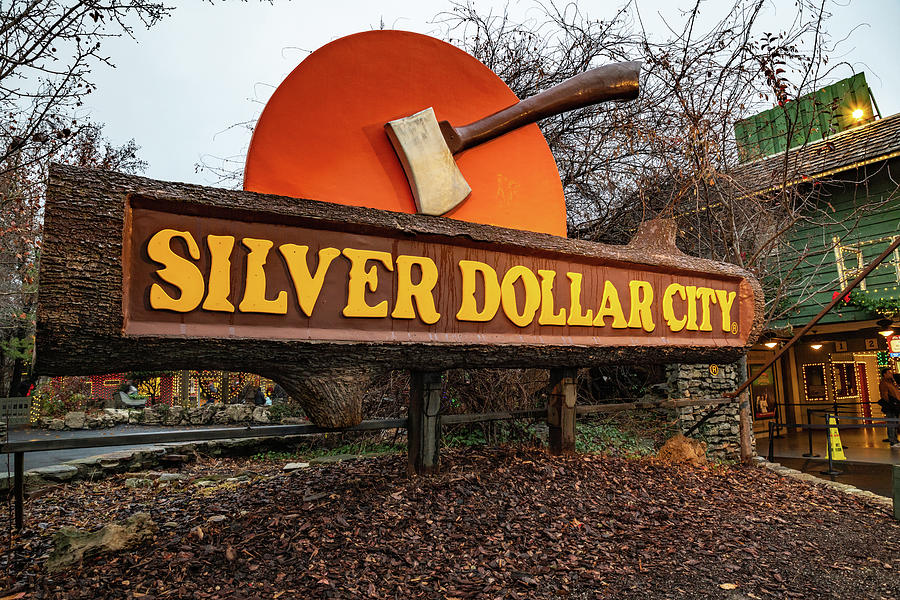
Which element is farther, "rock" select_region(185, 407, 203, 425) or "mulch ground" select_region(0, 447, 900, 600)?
"rock" select_region(185, 407, 203, 425)

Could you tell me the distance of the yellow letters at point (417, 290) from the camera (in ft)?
7.13

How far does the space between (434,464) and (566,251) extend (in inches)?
60.7

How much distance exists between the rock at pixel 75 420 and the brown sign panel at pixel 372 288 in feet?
41.0

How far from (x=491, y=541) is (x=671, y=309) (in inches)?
68.3

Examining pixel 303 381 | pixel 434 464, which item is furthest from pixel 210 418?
pixel 303 381

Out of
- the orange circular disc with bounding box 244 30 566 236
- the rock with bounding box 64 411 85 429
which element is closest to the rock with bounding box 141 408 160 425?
the rock with bounding box 64 411 85 429

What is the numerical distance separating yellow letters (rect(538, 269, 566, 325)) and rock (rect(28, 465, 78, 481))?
5616mm

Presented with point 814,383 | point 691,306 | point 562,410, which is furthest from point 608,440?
point 814,383

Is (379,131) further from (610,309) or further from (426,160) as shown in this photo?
(610,309)

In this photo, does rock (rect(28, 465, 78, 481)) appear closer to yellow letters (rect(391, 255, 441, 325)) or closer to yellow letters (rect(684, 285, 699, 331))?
yellow letters (rect(391, 255, 441, 325))

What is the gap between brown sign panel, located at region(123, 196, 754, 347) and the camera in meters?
1.75

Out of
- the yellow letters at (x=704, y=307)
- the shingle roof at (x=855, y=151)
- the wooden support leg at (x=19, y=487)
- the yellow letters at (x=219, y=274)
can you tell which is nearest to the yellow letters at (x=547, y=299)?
the yellow letters at (x=704, y=307)

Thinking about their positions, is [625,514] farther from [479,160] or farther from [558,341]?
[479,160]

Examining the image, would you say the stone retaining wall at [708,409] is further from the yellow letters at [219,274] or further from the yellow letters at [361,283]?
the yellow letters at [219,274]
